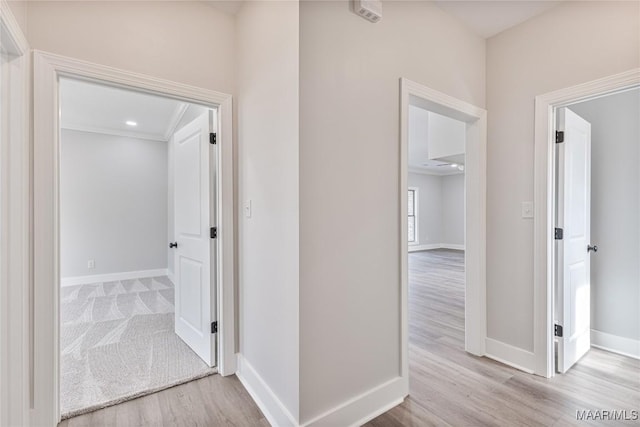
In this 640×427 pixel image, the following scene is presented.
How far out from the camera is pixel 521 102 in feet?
7.52

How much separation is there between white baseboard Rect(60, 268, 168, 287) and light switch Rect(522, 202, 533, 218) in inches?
232

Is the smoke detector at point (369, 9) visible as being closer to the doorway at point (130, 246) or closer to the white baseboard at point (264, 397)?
the doorway at point (130, 246)

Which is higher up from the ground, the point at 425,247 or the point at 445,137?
the point at 445,137

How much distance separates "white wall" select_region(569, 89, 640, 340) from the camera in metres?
2.48

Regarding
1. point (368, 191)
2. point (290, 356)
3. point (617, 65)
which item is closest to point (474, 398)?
point (290, 356)

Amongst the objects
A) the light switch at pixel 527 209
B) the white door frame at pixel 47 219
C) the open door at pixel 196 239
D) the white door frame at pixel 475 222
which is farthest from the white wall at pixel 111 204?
the light switch at pixel 527 209

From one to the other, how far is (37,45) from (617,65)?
3468mm

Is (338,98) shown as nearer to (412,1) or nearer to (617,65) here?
(412,1)

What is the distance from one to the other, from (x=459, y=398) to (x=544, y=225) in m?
1.37

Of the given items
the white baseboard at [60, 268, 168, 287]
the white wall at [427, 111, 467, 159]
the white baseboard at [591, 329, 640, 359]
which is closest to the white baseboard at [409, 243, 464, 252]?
the white wall at [427, 111, 467, 159]

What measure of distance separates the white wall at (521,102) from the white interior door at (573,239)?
0.22 m

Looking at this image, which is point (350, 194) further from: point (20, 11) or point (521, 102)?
point (20, 11)

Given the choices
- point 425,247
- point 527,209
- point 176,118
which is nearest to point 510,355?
point 527,209

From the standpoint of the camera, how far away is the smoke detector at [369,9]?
5.43 feet
